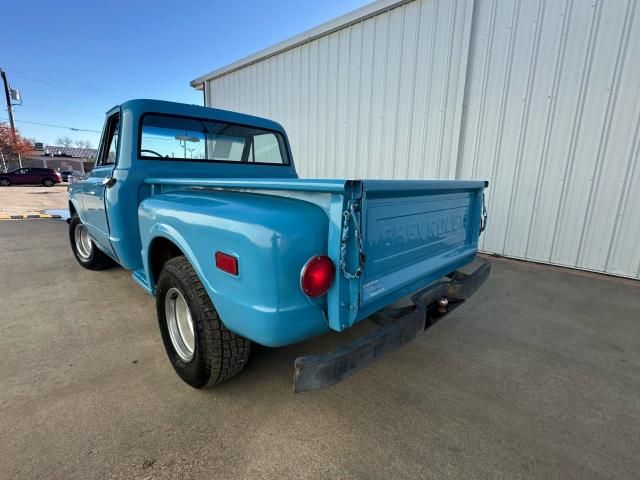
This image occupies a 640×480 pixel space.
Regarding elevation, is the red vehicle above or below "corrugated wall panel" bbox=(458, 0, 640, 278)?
below

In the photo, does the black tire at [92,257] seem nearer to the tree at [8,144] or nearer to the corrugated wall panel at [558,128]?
the corrugated wall panel at [558,128]

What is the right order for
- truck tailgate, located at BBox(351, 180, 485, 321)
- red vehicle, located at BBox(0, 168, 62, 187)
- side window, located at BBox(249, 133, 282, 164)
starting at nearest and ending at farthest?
truck tailgate, located at BBox(351, 180, 485, 321)
side window, located at BBox(249, 133, 282, 164)
red vehicle, located at BBox(0, 168, 62, 187)

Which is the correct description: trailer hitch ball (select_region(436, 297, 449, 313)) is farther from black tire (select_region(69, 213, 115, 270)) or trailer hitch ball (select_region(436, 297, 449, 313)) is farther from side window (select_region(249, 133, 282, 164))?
black tire (select_region(69, 213, 115, 270))

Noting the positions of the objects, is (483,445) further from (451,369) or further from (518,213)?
(518,213)

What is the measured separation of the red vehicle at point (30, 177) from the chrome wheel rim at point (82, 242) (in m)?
25.5

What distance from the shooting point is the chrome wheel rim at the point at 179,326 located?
227cm

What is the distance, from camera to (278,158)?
3.91m

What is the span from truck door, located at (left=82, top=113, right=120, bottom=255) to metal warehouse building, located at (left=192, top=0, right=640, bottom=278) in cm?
461

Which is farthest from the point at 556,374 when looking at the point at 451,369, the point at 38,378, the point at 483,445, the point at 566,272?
the point at 38,378

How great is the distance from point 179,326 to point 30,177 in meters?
29.5

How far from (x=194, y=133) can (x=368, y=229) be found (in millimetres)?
2428

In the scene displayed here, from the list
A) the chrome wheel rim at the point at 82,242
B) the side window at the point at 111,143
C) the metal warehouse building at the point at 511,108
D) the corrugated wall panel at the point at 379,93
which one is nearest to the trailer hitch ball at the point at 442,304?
the side window at the point at 111,143

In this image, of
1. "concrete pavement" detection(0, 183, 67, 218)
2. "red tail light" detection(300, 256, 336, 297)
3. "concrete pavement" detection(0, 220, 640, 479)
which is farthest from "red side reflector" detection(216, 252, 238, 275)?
"concrete pavement" detection(0, 183, 67, 218)

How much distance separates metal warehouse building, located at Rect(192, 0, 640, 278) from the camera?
4.30m
